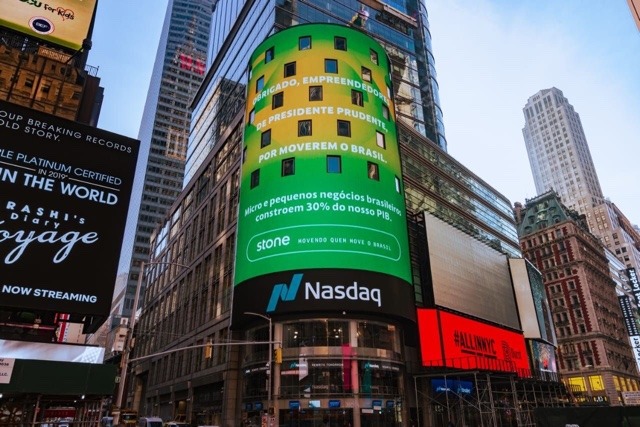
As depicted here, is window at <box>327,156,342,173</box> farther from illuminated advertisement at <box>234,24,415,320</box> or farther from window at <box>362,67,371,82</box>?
window at <box>362,67,371,82</box>

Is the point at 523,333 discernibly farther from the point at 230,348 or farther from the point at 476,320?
the point at 230,348

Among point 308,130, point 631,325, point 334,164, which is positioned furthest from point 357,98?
point 631,325

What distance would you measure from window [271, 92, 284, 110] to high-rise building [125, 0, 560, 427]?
0.25 m

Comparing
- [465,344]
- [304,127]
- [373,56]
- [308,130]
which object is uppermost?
[373,56]

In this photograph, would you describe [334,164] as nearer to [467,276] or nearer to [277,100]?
[277,100]

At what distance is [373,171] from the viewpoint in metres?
47.3

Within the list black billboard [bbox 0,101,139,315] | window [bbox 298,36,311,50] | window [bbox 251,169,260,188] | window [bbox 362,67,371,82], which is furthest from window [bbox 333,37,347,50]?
black billboard [bbox 0,101,139,315]

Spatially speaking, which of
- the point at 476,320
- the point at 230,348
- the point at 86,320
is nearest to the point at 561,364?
the point at 476,320

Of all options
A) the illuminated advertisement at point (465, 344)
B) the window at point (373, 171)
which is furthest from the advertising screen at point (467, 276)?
the window at point (373, 171)

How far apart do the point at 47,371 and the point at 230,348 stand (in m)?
38.9

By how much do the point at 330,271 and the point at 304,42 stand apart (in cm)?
2761

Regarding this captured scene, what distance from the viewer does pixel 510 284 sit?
242 feet

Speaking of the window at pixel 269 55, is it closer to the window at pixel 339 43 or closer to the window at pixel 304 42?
the window at pixel 304 42

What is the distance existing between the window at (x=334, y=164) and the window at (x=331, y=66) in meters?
11.1
